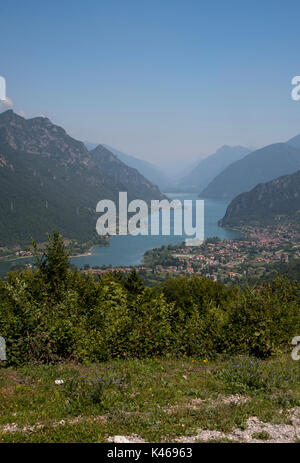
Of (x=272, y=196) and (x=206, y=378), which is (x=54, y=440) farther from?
(x=272, y=196)

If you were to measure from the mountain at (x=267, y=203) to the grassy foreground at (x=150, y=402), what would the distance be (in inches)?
5840

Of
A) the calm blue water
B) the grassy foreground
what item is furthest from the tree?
the calm blue water

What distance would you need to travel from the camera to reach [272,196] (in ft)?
591

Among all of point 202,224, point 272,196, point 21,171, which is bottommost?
point 202,224

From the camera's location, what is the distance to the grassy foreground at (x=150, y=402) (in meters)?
4.46

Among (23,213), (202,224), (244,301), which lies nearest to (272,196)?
(202,224)

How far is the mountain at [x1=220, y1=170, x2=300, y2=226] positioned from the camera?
160375 mm

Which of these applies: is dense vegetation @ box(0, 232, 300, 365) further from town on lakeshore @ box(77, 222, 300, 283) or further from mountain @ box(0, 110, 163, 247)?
mountain @ box(0, 110, 163, 247)

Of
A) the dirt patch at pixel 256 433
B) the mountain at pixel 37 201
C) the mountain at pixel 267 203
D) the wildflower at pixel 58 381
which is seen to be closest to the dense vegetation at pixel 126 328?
the wildflower at pixel 58 381

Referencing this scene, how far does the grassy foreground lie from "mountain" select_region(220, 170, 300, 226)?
487 feet

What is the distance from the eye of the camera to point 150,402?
538cm

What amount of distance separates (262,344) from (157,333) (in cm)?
247

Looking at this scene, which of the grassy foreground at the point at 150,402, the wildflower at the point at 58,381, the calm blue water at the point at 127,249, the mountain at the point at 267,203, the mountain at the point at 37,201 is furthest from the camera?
the mountain at the point at 267,203

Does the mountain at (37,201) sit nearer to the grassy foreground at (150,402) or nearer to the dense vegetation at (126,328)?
the dense vegetation at (126,328)
